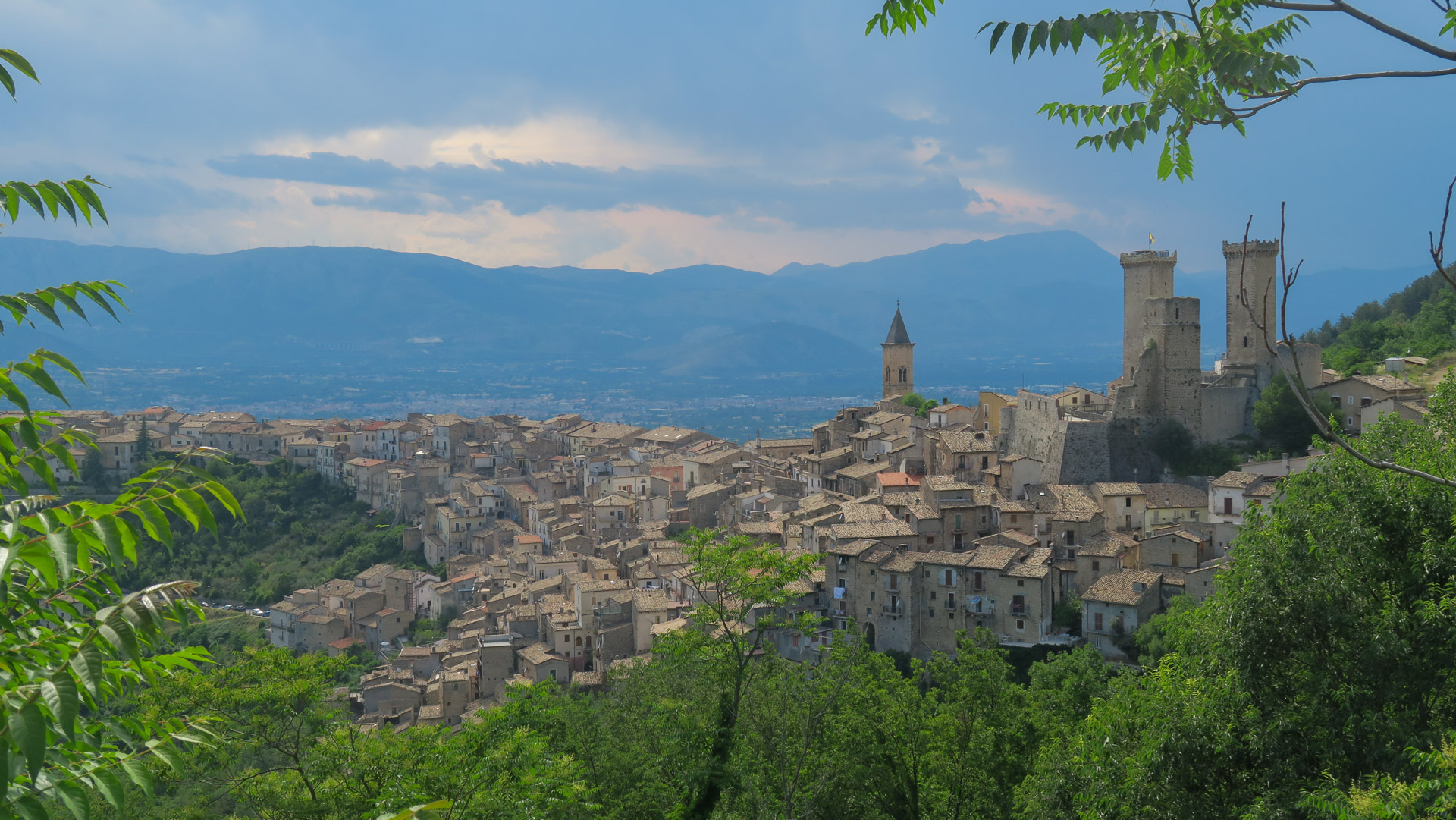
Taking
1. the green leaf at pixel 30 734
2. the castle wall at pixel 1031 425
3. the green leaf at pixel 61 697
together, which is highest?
the green leaf at pixel 61 697

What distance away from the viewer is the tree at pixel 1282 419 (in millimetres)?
34594

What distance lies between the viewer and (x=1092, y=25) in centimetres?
379

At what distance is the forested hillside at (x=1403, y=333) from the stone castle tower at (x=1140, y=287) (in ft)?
30.3

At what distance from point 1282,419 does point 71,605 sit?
3843 centimetres

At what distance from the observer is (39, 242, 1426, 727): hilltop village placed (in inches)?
1214

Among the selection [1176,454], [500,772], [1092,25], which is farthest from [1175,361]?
[1092,25]

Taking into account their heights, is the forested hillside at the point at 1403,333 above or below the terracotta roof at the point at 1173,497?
above

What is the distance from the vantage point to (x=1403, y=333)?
4962 cm

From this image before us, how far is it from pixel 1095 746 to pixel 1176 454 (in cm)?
3000

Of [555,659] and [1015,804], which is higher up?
[1015,804]

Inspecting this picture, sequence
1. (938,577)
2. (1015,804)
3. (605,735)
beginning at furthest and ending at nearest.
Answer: (938,577) < (605,735) < (1015,804)

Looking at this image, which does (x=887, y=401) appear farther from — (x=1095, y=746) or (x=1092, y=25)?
(x=1092, y=25)

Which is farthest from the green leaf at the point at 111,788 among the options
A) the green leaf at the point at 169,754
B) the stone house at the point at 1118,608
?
the stone house at the point at 1118,608

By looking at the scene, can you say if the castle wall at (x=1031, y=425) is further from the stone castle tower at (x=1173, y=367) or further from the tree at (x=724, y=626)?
the tree at (x=724, y=626)
